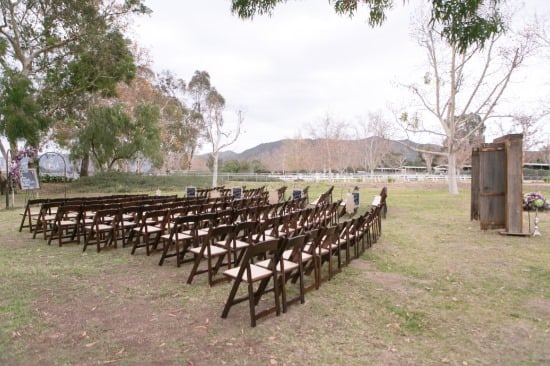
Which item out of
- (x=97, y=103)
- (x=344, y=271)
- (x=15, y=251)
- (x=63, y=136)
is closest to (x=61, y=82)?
(x=97, y=103)

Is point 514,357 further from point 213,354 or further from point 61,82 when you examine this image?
point 61,82

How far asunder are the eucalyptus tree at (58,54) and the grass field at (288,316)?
14744 mm

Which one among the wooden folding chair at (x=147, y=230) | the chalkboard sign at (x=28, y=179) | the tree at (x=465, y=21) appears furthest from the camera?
the chalkboard sign at (x=28, y=179)

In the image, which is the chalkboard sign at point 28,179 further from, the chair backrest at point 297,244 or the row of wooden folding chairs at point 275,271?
the chair backrest at point 297,244

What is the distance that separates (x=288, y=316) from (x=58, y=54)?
73.4ft

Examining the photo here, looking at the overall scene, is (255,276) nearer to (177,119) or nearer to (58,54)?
(58,54)

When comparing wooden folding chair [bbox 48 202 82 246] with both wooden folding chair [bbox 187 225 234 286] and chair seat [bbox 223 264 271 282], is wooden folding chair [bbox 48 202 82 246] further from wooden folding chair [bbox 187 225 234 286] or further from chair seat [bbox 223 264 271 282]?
chair seat [bbox 223 264 271 282]

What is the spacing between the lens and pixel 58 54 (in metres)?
20.2

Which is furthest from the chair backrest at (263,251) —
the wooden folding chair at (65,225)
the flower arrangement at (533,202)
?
the flower arrangement at (533,202)

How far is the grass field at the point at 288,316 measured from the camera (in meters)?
2.87

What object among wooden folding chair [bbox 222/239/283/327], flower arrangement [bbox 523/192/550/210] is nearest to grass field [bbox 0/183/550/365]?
wooden folding chair [bbox 222/239/283/327]

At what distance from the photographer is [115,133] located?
76.5 feet

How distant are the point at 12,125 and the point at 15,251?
12.9 meters

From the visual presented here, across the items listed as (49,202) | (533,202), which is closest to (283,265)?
(49,202)
